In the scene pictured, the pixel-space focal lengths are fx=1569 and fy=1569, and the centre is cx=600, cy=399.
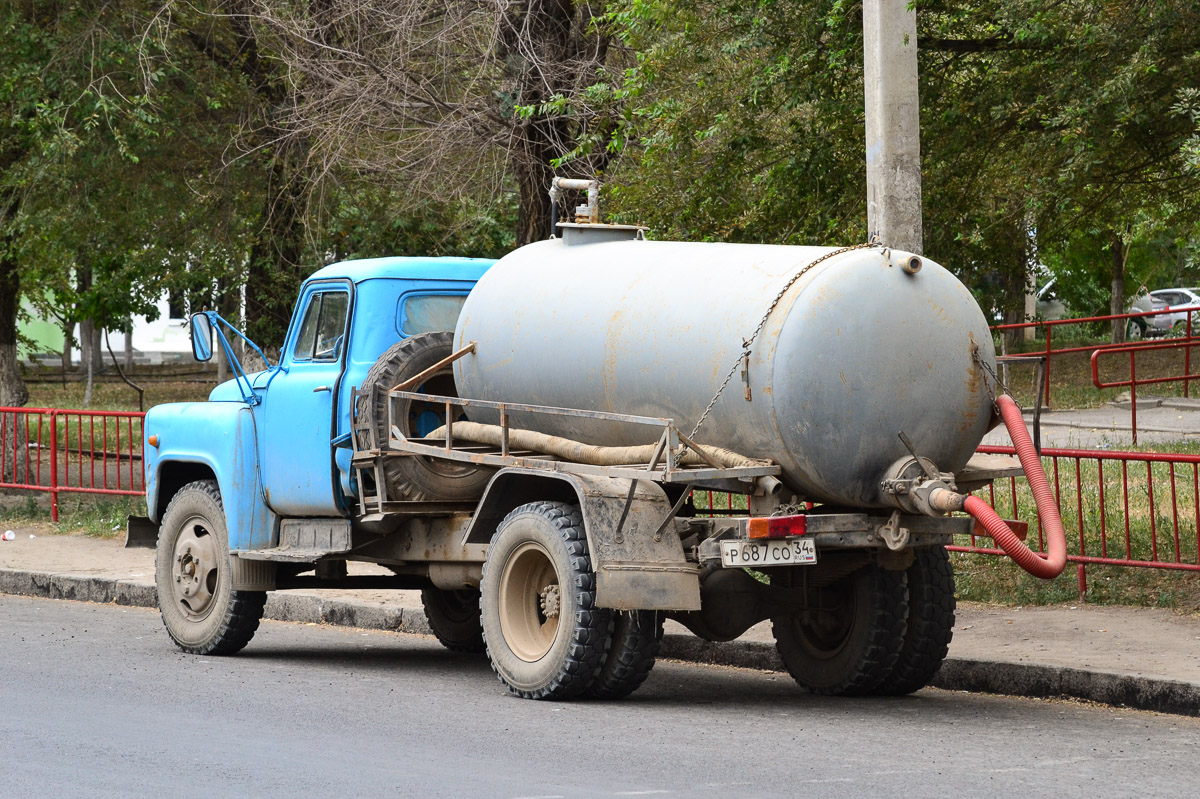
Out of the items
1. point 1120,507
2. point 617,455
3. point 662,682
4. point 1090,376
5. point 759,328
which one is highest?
point 1090,376

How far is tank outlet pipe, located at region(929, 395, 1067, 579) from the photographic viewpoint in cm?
719

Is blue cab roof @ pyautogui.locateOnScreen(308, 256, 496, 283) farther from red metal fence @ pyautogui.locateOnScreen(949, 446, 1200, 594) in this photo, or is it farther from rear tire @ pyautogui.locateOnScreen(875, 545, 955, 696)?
red metal fence @ pyautogui.locateOnScreen(949, 446, 1200, 594)

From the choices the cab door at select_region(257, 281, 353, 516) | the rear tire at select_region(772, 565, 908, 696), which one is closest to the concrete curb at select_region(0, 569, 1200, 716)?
the rear tire at select_region(772, 565, 908, 696)

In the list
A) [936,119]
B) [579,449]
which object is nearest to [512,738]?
[579,449]

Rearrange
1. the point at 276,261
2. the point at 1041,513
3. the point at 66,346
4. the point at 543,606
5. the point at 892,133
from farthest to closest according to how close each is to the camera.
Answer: the point at 66,346
the point at 276,261
the point at 892,133
the point at 543,606
the point at 1041,513

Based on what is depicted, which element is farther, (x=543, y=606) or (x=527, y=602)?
(x=527, y=602)

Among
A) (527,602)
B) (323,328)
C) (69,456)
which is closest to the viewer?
(527,602)

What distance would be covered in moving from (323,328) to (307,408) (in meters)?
0.53

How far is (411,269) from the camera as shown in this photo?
31.7 feet

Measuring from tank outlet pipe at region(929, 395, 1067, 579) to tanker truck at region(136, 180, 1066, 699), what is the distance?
2 centimetres

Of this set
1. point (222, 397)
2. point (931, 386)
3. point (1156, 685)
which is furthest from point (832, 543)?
point (222, 397)

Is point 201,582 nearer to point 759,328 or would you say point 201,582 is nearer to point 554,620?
Answer: point 554,620

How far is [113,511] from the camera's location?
17.8 metres

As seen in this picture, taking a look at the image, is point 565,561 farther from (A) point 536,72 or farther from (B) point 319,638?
(A) point 536,72
